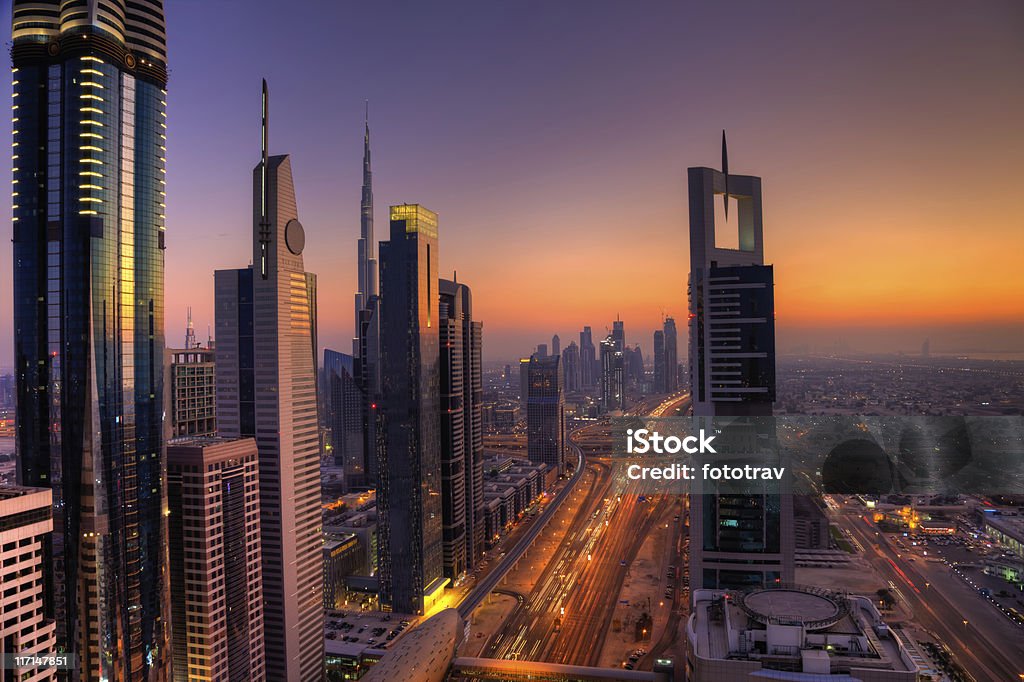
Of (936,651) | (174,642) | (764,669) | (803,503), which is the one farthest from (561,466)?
(764,669)

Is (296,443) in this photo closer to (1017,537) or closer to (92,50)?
(92,50)

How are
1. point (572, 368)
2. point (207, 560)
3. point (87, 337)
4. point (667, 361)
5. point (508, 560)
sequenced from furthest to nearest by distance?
1. point (572, 368)
2. point (667, 361)
3. point (508, 560)
4. point (207, 560)
5. point (87, 337)

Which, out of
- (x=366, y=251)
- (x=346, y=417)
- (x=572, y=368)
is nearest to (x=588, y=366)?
(x=572, y=368)

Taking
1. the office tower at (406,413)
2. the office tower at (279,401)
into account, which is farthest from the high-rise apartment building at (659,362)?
the office tower at (279,401)

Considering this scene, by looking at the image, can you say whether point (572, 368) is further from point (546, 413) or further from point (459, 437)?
point (459, 437)

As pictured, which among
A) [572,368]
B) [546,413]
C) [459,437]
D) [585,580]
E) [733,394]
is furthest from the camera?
[572,368]

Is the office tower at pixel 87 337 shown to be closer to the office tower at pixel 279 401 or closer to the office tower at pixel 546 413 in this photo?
the office tower at pixel 279 401
